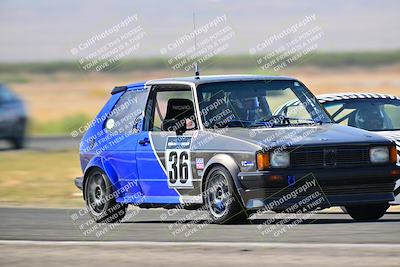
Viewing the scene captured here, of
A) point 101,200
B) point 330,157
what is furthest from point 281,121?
point 101,200

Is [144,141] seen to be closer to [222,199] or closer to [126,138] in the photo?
[126,138]

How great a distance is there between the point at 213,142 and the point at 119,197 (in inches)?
71.1

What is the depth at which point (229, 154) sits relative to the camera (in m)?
12.7


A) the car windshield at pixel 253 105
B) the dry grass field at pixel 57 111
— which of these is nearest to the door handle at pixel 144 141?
the car windshield at pixel 253 105

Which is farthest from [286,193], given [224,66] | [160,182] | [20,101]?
[224,66]

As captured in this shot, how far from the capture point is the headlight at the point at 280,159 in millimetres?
12414

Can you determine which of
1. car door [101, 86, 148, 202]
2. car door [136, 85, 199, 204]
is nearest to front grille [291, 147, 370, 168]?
car door [136, 85, 199, 204]

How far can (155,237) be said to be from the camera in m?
11.9

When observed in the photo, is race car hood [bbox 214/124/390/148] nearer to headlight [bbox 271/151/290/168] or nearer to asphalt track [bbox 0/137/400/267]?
headlight [bbox 271/151/290/168]

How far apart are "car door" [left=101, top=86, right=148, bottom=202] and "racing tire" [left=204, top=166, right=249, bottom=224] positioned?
51.5 inches

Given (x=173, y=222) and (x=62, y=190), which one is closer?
(x=173, y=222)

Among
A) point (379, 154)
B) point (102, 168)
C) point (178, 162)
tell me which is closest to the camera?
point (379, 154)

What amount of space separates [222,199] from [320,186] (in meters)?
1.03

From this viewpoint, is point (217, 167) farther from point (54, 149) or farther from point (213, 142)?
point (54, 149)
